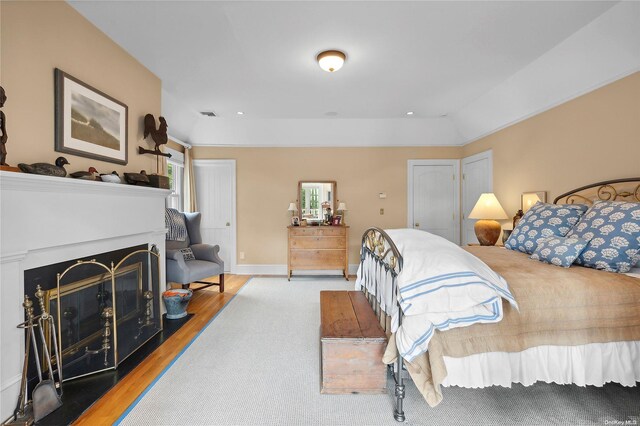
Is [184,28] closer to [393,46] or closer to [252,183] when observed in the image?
[393,46]

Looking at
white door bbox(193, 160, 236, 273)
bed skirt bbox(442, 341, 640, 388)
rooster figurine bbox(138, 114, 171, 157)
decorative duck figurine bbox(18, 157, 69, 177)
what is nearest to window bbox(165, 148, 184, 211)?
white door bbox(193, 160, 236, 273)

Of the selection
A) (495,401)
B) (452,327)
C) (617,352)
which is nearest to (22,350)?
(452,327)

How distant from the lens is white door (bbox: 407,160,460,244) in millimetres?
5379

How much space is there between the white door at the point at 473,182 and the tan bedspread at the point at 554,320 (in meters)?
3.01

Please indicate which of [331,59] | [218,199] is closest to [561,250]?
[331,59]

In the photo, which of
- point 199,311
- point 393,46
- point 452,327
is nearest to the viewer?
point 452,327

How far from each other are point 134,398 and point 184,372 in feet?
1.19

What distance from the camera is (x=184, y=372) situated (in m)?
2.23

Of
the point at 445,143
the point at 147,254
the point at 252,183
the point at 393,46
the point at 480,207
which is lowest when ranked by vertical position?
the point at 147,254

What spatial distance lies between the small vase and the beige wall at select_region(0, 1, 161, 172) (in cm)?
145

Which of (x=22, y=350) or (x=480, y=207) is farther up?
(x=480, y=207)

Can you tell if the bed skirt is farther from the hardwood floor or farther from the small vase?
the small vase

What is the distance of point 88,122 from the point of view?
236cm

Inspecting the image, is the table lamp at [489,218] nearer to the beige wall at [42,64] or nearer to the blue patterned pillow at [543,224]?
the blue patterned pillow at [543,224]
